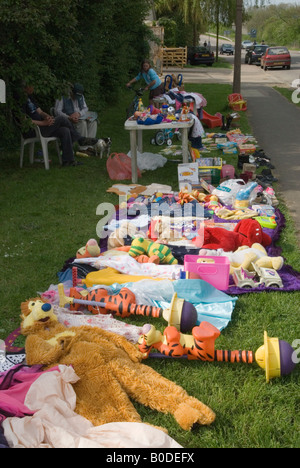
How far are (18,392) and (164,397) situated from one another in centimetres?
80

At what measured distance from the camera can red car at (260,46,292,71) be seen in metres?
26.8

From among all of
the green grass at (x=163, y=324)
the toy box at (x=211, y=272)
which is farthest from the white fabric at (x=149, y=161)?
the toy box at (x=211, y=272)

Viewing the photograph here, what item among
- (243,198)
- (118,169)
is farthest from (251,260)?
(118,169)

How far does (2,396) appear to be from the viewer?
2.67 metres

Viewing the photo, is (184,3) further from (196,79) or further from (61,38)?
(61,38)

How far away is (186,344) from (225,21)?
34279mm

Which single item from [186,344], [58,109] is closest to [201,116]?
[58,109]

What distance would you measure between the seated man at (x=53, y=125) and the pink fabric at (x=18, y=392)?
18.7 ft

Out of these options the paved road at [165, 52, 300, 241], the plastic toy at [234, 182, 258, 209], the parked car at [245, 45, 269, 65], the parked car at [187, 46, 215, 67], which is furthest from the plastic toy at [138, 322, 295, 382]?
the parked car at [187, 46, 215, 67]

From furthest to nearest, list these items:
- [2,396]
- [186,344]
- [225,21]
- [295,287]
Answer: [225,21], [295,287], [186,344], [2,396]

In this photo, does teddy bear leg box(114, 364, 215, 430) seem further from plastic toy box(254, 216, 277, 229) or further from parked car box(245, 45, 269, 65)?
parked car box(245, 45, 269, 65)

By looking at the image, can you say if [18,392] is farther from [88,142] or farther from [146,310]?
[88,142]

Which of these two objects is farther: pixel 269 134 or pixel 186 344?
pixel 269 134

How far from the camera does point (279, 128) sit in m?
11.7
